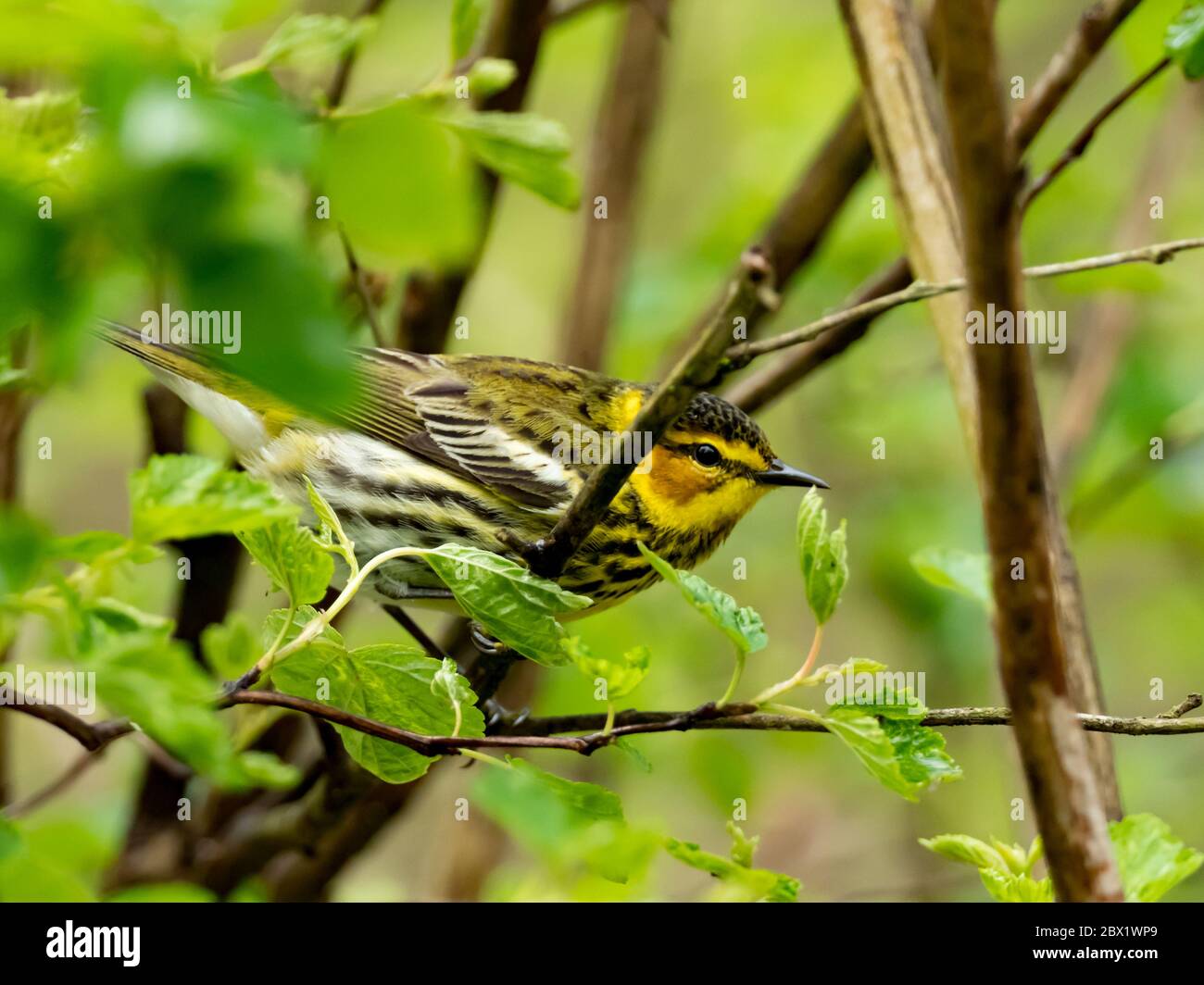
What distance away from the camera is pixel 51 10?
85 centimetres

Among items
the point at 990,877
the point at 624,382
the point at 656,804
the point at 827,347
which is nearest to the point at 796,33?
the point at 624,382

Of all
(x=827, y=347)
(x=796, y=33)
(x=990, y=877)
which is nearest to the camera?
(x=990, y=877)

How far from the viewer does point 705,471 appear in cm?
310

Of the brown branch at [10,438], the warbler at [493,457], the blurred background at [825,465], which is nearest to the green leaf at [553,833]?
the blurred background at [825,465]

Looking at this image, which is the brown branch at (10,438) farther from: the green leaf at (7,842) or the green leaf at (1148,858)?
the green leaf at (1148,858)

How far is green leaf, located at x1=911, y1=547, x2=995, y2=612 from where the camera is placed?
2064mm

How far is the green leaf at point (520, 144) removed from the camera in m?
1.79

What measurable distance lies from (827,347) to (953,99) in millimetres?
1642

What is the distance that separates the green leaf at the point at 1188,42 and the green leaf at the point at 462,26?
100 cm

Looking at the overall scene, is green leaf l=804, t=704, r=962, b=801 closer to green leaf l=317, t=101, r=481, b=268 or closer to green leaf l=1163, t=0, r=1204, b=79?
green leaf l=317, t=101, r=481, b=268

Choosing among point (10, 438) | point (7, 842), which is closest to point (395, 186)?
point (7, 842)

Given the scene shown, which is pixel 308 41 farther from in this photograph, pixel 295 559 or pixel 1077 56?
pixel 1077 56

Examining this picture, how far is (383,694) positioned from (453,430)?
6.20 feet

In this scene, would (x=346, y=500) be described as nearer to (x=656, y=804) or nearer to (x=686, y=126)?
(x=656, y=804)
